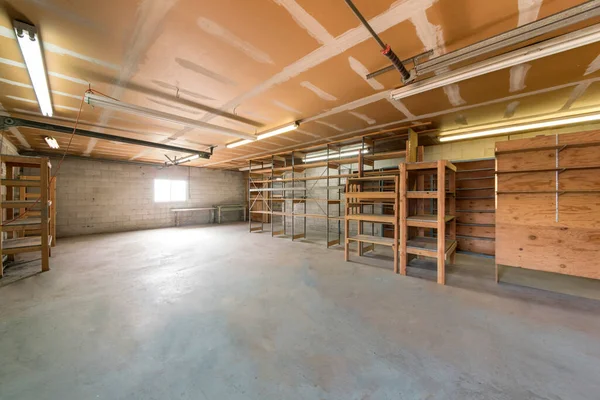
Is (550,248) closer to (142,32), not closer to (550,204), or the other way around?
(550,204)

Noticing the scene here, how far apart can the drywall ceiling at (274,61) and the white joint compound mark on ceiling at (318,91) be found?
0.01 meters

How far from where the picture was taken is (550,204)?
2.60 metres

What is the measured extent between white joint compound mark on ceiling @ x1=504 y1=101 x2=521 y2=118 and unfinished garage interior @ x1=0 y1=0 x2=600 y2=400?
5 cm

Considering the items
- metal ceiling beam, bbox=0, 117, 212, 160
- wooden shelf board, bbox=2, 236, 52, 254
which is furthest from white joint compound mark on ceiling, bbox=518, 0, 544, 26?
Result: wooden shelf board, bbox=2, 236, 52, 254

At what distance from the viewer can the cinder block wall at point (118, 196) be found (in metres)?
6.46

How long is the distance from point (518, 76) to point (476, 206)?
2.69 m

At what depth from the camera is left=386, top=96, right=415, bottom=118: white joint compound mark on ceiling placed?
116 inches

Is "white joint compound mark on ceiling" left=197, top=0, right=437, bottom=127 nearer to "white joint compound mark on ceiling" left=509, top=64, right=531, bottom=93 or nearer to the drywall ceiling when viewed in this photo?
the drywall ceiling

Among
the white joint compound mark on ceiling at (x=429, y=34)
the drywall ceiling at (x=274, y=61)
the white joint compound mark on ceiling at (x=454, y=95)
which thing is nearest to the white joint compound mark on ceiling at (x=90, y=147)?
the drywall ceiling at (x=274, y=61)

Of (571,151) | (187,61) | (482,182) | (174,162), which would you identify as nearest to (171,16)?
(187,61)

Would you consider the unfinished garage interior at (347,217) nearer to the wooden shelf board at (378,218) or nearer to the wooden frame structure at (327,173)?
the wooden shelf board at (378,218)

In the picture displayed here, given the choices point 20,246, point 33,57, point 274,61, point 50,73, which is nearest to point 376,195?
point 274,61

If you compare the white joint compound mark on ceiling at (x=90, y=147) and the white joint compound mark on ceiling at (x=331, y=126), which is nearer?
the white joint compound mark on ceiling at (x=331, y=126)

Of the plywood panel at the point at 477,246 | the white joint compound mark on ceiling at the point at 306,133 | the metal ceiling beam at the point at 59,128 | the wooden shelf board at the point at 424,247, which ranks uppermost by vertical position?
the white joint compound mark on ceiling at the point at 306,133
